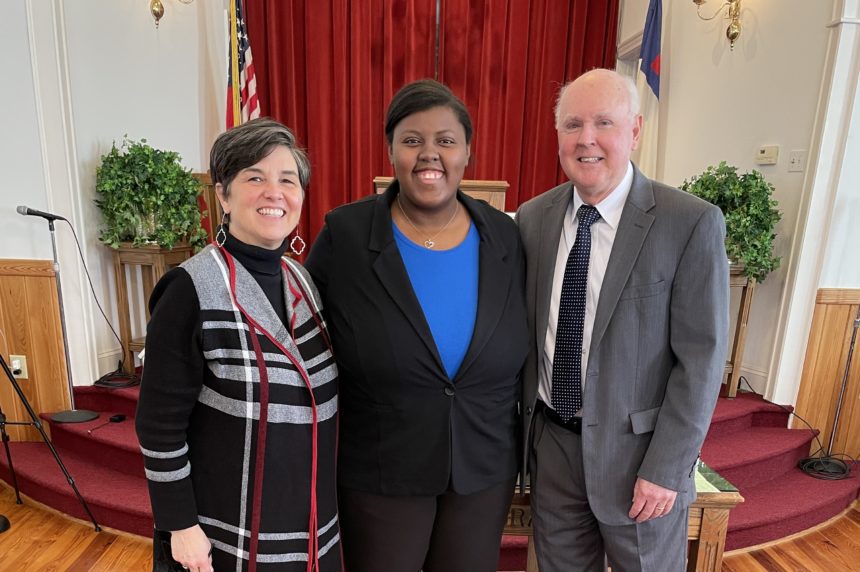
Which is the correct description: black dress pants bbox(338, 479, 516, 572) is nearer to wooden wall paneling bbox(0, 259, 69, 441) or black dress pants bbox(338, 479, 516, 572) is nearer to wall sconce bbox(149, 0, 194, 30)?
wooden wall paneling bbox(0, 259, 69, 441)

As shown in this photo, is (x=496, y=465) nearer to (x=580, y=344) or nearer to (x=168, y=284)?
(x=580, y=344)

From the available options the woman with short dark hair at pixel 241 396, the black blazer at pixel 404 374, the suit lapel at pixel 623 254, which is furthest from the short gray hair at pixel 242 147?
the suit lapel at pixel 623 254

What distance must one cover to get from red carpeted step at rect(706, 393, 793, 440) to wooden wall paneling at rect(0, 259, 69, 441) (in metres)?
3.92

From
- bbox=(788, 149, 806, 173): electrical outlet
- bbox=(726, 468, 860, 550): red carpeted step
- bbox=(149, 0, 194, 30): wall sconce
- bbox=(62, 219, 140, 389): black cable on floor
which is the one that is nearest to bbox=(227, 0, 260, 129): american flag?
bbox=(149, 0, 194, 30): wall sconce

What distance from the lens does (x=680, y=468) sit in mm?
1194

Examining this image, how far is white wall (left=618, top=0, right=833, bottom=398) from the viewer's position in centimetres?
298

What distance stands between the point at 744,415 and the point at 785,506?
21.9 inches

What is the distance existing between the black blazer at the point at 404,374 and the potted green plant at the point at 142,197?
2340 millimetres

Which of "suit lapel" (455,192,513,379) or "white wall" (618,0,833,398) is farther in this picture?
"white wall" (618,0,833,398)

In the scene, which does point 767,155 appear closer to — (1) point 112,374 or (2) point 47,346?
(1) point 112,374

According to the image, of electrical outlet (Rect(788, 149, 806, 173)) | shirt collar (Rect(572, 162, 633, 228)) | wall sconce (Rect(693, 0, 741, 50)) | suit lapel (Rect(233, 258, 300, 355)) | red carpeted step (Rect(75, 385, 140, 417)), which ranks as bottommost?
red carpeted step (Rect(75, 385, 140, 417))

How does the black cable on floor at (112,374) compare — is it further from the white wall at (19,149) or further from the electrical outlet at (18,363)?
the electrical outlet at (18,363)

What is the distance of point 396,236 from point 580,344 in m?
0.53

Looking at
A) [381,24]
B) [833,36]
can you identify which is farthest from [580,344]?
[381,24]
